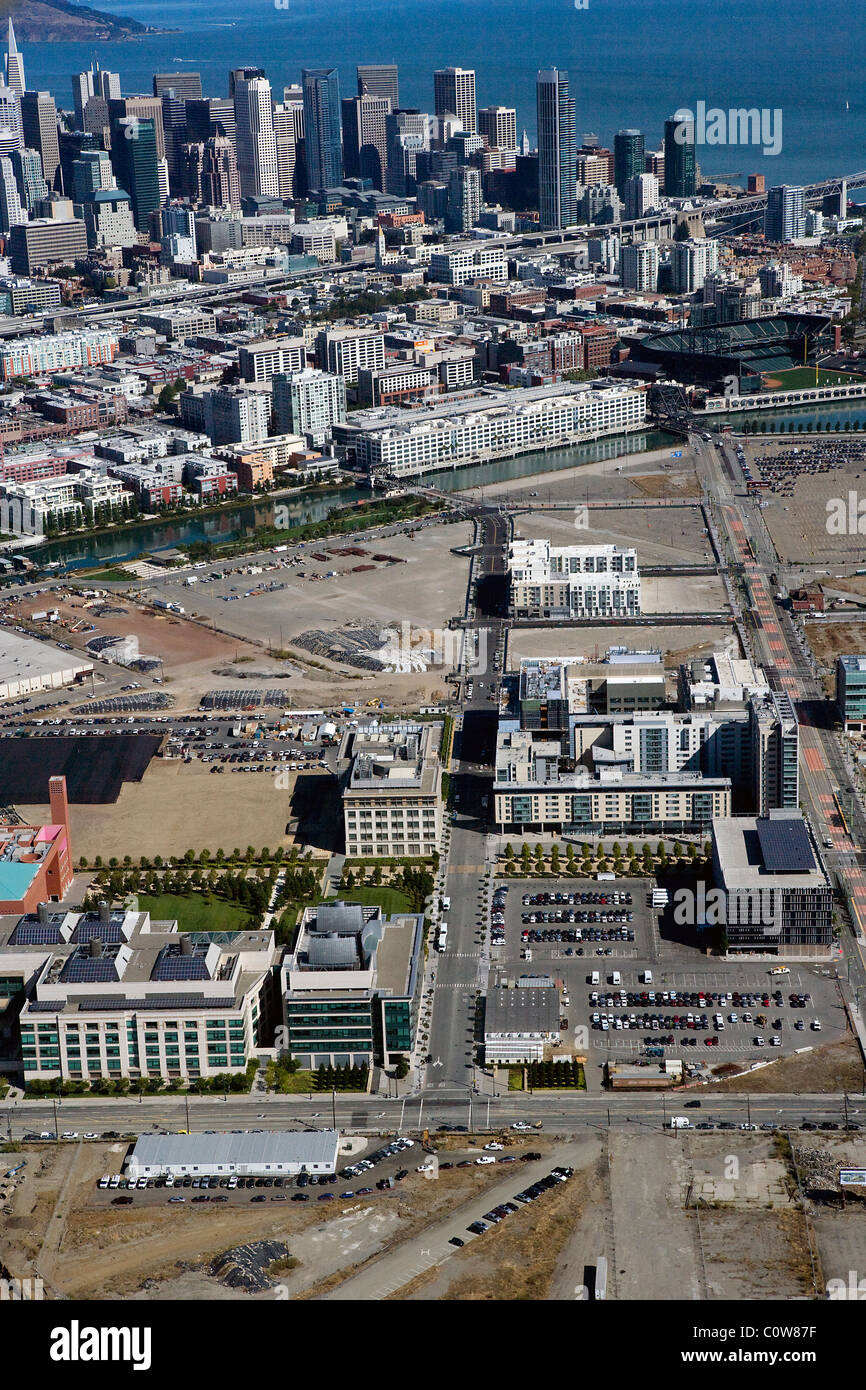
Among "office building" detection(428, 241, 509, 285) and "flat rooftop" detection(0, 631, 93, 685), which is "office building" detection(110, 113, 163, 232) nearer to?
"office building" detection(428, 241, 509, 285)

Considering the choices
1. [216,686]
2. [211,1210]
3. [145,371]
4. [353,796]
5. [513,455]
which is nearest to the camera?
[211,1210]

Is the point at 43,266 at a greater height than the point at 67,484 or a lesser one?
greater

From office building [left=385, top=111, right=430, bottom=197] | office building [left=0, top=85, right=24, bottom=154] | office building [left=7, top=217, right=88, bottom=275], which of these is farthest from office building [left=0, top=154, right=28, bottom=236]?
office building [left=385, top=111, right=430, bottom=197]

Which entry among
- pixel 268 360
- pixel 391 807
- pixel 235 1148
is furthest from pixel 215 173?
pixel 235 1148

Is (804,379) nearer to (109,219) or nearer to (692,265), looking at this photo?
(692,265)

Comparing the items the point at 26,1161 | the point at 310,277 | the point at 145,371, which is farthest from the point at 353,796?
the point at 310,277

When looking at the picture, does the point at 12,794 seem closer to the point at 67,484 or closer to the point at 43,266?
the point at 67,484
